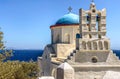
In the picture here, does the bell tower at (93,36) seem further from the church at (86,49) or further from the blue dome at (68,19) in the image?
the blue dome at (68,19)

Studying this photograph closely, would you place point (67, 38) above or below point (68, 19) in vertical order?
below

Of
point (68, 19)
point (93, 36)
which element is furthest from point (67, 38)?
point (93, 36)

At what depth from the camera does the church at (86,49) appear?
57.8 feet

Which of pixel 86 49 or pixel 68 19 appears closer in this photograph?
pixel 86 49

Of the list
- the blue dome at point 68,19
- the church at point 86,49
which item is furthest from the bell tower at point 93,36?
the blue dome at point 68,19

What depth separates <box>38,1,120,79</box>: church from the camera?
57.8 feet

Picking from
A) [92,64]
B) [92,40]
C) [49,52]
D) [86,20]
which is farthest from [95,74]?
[49,52]

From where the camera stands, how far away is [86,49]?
18.6 meters

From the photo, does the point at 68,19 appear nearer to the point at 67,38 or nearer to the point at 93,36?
the point at 67,38

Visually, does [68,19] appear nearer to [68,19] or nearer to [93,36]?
[68,19]

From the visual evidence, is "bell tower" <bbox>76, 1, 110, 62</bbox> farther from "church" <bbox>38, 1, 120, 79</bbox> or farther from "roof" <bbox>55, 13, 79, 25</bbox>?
"roof" <bbox>55, 13, 79, 25</bbox>

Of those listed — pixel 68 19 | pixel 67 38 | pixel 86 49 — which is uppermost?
pixel 68 19

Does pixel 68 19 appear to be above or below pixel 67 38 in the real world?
above

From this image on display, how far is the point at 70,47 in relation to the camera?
2188 centimetres
